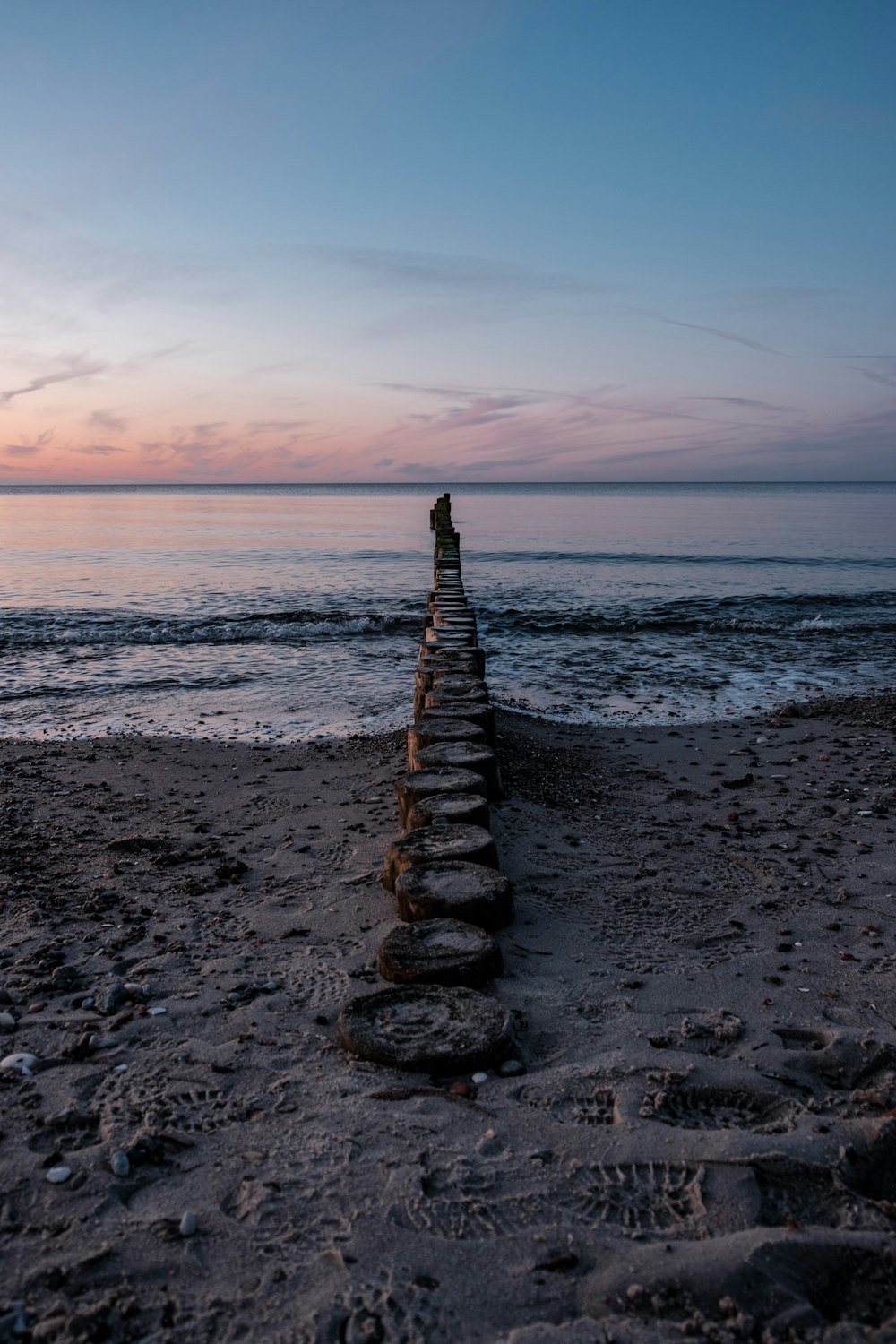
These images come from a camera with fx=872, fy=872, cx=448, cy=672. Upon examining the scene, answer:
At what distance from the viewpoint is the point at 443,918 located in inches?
129

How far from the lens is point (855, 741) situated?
706cm

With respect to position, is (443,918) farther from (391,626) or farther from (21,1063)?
(391,626)

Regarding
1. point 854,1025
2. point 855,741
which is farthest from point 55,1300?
point 855,741

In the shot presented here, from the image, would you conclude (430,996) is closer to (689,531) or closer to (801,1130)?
(801,1130)

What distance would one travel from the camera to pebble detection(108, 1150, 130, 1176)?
2.18m

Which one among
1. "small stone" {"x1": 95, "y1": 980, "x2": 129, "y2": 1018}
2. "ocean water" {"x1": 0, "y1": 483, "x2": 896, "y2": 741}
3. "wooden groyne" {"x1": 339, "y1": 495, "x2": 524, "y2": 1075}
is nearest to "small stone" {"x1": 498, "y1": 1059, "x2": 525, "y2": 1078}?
"wooden groyne" {"x1": 339, "y1": 495, "x2": 524, "y2": 1075}

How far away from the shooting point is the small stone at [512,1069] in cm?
257

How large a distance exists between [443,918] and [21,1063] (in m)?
1.45

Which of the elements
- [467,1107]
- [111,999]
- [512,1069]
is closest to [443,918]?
[512,1069]

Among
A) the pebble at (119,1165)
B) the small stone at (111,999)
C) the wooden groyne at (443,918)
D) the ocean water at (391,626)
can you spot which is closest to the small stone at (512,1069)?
the wooden groyne at (443,918)

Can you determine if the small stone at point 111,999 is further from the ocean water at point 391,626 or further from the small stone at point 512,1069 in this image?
the ocean water at point 391,626

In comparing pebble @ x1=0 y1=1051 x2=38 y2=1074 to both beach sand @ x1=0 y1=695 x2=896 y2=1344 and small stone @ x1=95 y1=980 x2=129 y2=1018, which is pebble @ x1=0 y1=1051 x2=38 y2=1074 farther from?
small stone @ x1=95 y1=980 x2=129 y2=1018

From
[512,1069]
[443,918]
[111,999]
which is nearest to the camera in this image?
[512,1069]

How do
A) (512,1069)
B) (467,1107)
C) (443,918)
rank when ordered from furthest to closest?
(443,918)
(512,1069)
(467,1107)
